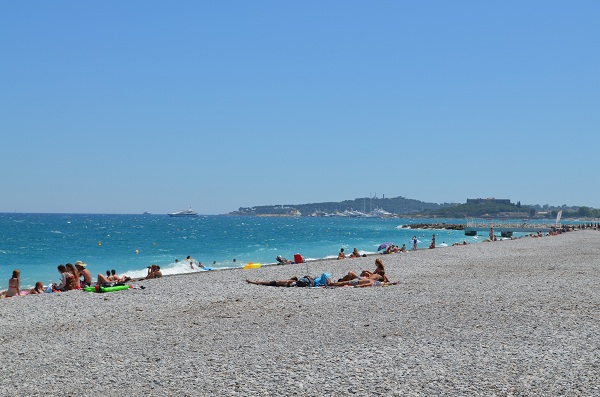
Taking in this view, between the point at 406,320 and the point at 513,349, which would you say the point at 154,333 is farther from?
the point at 513,349

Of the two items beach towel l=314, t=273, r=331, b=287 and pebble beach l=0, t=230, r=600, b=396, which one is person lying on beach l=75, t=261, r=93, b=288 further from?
beach towel l=314, t=273, r=331, b=287

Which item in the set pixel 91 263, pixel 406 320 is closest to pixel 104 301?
pixel 406 320

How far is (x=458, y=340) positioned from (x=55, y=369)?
5.26m

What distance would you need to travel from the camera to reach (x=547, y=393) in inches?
245

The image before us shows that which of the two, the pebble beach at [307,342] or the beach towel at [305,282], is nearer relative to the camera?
the pebble beach at [307,342]

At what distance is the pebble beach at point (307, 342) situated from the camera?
6.71 meters

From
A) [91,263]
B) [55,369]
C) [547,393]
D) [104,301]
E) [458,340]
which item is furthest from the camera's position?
[91,263]

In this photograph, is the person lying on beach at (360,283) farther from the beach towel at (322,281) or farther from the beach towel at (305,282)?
the beach towel at (305,282)

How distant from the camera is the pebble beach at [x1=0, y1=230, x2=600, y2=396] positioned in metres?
6.71

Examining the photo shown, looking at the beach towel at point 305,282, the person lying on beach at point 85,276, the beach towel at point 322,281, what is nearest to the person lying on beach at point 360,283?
the beach towel at point 322,281

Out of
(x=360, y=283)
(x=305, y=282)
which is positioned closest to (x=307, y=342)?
(x=305, y=282)

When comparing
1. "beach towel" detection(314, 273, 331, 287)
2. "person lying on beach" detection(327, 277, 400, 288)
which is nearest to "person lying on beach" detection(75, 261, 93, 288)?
"beach towel" detection(314, 273, 331, 287)

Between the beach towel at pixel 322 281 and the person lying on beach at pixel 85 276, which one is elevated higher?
the beach towel at pixel 322 281

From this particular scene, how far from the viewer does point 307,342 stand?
8.77 metres
